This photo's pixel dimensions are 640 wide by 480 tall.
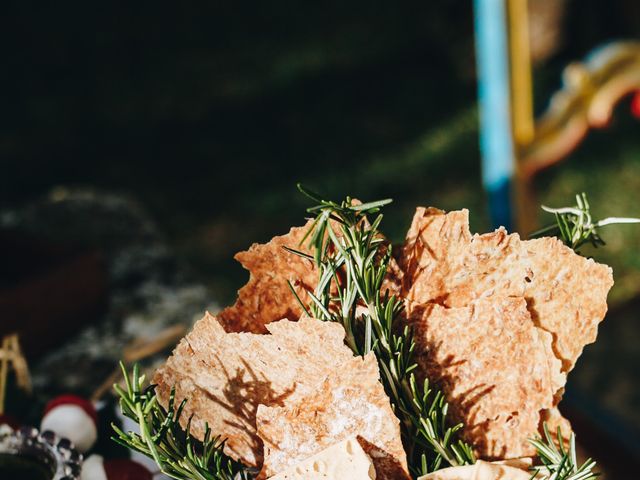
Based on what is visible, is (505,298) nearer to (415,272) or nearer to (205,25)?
(415,272)

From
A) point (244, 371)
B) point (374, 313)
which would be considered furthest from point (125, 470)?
point (374, 313)

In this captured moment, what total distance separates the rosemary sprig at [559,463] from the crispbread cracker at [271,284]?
0.21 meters

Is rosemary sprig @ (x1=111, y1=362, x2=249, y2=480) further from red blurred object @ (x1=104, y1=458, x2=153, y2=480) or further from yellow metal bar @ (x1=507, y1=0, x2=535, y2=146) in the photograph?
yellow metal bar @ (x1=507, y1=0, x2=535, y2=146)

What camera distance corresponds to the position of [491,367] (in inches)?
24.5

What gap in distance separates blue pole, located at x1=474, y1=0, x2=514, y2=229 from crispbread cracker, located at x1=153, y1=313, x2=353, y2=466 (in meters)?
0.92

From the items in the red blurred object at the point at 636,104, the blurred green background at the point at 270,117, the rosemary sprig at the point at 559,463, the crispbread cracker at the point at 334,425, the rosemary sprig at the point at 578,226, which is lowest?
the rosemary sprig at the point at 559,463

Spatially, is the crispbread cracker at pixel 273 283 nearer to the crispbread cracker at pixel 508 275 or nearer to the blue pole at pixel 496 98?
the crispbread cracker at pixel 508 275

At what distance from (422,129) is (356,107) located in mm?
476

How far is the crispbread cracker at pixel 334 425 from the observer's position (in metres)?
0.58

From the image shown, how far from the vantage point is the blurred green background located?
3336 millimetres

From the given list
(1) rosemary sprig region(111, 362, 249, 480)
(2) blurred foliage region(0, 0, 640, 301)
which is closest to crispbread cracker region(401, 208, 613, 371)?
(1) rosemary sprig region(111, 362, 249, 480)

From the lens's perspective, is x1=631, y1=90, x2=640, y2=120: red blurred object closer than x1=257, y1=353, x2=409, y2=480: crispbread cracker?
No

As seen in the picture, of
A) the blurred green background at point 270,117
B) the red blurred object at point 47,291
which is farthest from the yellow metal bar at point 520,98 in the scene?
the blurred green background at point 270,117

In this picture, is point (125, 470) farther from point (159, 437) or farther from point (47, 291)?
point (47, 291)
